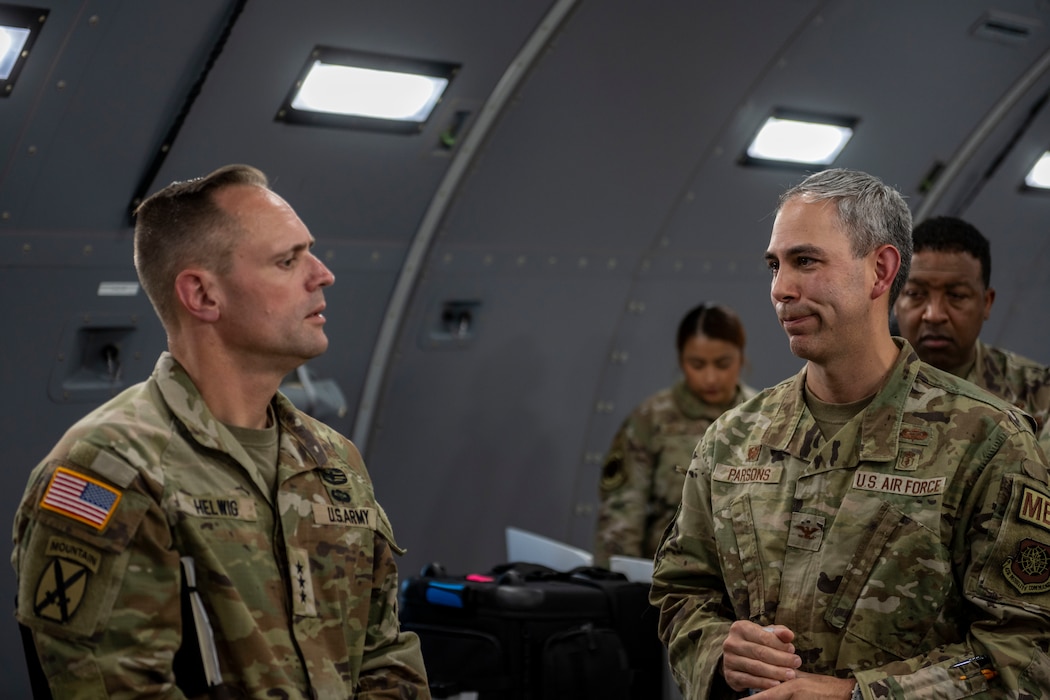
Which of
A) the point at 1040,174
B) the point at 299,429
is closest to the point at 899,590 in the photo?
the point at 299,429

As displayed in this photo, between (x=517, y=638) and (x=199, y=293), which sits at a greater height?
(x=199, y=293)

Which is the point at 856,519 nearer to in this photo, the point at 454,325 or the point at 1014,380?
the point at 1014,380

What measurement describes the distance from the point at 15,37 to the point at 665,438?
262cm

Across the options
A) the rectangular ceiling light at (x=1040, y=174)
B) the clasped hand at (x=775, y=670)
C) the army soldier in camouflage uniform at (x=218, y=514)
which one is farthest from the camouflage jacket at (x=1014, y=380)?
the rectangular ceiling light at (x=1040, y=174)

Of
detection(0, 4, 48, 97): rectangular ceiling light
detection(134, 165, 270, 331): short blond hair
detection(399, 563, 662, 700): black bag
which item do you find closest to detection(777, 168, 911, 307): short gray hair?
detection(134, 165, 270, 331): short blond hair

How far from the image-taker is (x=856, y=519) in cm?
238

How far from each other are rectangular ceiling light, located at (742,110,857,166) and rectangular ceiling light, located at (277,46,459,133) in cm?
→ 173

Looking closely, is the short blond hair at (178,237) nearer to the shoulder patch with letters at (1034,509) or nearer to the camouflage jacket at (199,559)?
the camouflage jacket at (199,559)

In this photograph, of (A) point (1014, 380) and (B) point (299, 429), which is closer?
(B) point (299, 429)

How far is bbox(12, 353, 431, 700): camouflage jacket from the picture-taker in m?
2.05

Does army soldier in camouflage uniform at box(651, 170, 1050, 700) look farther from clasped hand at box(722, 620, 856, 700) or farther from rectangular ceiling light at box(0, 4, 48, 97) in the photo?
rectangular ceiling light at box(0, 4, 48, 97)

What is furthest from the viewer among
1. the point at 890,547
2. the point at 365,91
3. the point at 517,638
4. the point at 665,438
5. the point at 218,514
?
the point at 665,438

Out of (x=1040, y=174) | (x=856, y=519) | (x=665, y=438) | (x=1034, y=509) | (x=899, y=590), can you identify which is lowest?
(x=899, y=590)

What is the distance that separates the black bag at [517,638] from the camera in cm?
371
